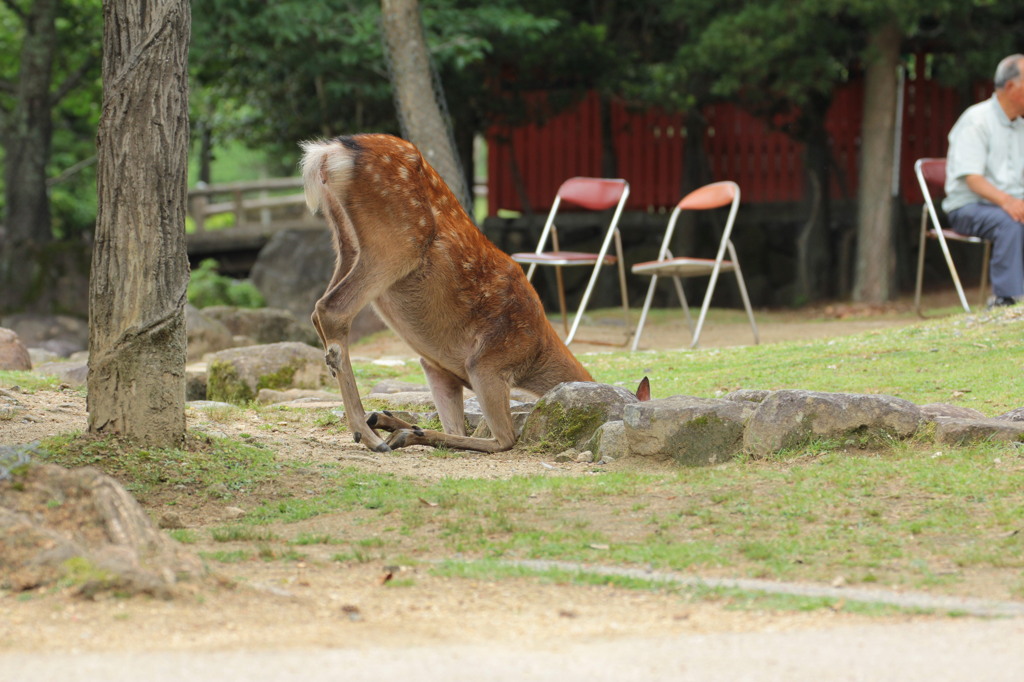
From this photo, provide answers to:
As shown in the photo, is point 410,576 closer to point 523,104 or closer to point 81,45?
point 523,104

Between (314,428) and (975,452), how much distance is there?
10.6 ft

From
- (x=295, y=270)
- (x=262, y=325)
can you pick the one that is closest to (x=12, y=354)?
(x=262, y=325)

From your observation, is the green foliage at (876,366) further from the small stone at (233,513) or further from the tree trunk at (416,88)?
the tree trunk at (416,88)

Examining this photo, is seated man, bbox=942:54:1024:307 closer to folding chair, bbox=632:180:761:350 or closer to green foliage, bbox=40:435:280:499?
folding chair, bbox=632:180:761:350

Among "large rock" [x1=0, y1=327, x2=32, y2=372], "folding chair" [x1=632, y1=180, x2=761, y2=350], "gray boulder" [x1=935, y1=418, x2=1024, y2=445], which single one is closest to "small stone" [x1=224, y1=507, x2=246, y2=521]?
"gray boulder" [x1=935, y1=418, x2=1024, y2=445]

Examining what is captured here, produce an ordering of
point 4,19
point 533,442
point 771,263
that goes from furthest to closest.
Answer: point 4,19
point 771,263
point 533,442

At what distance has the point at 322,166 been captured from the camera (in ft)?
18.4

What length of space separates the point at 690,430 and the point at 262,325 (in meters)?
7.06

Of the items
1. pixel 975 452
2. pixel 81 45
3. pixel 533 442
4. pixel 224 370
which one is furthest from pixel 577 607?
pixel 81 45

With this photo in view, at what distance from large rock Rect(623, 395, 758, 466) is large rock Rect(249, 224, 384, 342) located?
12.3 meters

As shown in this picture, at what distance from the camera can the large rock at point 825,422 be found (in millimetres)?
5043

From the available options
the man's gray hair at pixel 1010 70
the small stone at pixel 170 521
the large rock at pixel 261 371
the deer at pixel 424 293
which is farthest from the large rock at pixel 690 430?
the man's gray hair at pixel 1010 70

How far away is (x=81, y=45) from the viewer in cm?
1809

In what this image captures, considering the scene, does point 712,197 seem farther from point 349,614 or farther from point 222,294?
point 222,294
